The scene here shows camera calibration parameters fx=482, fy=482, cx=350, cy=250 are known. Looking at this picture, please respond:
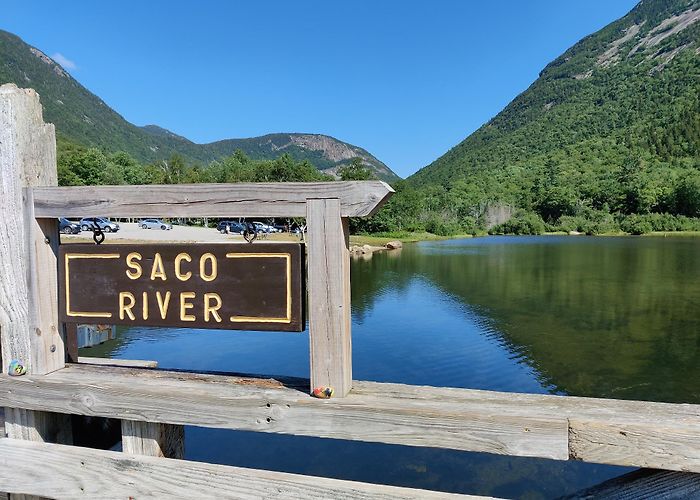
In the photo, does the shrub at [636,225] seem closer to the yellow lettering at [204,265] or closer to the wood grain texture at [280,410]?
the wood grain texture at [280,410]

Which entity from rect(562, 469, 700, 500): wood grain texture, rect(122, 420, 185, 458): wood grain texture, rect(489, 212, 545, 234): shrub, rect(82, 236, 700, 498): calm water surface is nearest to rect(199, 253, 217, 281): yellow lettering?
rect(122, 420, 185, 458): wood grain texture

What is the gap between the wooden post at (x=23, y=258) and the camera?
242 centimetres

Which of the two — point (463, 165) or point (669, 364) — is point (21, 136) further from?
point (463, 165)

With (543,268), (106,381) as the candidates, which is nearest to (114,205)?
(106,381)

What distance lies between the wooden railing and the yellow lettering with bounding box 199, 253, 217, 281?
0.22m

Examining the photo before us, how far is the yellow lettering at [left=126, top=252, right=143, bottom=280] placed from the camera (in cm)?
243

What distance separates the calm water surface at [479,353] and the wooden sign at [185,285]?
474cm

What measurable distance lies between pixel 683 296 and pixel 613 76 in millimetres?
169088

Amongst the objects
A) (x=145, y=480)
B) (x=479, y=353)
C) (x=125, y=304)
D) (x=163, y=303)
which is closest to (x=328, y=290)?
(x=163, y=303)

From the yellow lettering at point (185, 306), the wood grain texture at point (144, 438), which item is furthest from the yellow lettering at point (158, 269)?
the wood grain texture at point (144, 438)

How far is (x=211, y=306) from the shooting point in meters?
2.34

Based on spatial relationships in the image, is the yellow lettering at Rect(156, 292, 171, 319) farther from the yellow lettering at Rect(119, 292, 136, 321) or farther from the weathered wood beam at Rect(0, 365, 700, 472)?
the weathered wood beam at Rect(0, 365, 700, 472)

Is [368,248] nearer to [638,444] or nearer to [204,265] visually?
[204,265]

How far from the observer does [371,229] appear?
68.1 meters
